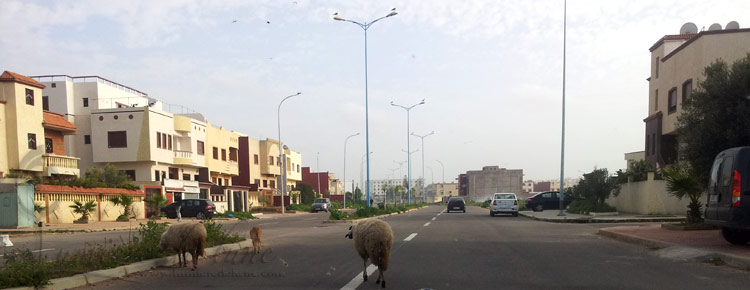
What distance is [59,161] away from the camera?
36781 mm

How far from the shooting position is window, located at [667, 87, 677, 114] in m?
32.3

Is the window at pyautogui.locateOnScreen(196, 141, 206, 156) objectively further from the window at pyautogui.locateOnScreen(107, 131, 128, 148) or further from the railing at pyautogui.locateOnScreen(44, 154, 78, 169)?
the railing at pyautogui.locateOnScreen(44, 154, 78, 169)

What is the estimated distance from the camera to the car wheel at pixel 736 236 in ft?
38.0

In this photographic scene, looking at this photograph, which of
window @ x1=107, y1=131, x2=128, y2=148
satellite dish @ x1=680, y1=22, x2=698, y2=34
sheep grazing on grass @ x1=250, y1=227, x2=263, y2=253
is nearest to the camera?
sheep grazing on grass @ x1=250, y1=227, x2=263, y2=253

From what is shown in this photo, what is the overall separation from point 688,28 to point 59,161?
144ft

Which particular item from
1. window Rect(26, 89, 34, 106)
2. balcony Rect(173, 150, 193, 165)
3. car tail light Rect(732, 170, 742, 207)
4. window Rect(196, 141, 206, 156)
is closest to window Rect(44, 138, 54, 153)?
window Rect(26, 89, 34, 106)

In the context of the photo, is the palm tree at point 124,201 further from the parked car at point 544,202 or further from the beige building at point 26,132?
the parked car at point 544,202

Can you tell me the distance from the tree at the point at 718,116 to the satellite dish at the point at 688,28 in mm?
28580

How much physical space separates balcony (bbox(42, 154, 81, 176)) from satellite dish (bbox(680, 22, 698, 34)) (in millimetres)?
43095

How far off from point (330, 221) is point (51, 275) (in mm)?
21496

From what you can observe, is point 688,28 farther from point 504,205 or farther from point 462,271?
point 462,271

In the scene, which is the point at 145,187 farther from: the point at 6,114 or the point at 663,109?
the point at 663,109

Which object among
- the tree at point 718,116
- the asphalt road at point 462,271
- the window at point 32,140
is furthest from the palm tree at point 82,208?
the tree at point 718,116

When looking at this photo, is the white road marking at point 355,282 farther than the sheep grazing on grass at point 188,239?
No
